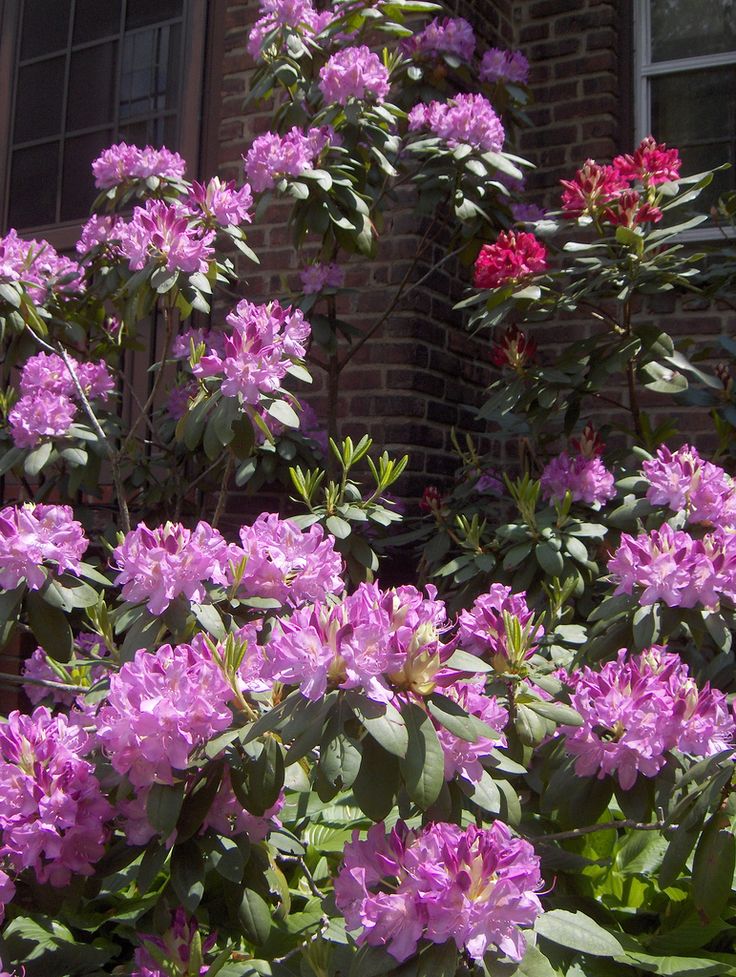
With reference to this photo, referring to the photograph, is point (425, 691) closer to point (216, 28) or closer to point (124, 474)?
point (124, 474)

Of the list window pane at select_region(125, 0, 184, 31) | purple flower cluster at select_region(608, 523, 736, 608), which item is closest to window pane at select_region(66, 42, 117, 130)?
window pane at select_region(125, 0, 184, 31)

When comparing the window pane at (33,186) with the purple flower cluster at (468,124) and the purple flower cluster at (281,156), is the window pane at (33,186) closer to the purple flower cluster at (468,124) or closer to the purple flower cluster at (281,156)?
the purple flower cluster at (281,156)

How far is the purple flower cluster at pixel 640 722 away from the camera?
135 cm

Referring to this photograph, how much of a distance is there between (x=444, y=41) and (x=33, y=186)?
2.07 metres

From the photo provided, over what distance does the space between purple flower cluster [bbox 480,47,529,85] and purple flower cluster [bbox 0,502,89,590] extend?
8.42 ft

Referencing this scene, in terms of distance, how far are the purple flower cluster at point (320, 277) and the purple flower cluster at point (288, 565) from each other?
1875 mm

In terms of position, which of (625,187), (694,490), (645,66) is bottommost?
(694,490)

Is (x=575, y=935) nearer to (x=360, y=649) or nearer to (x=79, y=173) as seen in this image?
(x=360, y=649)

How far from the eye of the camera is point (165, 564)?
4.66 ft

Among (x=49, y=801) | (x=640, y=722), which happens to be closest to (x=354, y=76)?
(x=640, y=722)

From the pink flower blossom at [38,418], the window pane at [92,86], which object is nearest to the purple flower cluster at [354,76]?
the pink flower blossom at [38,418]

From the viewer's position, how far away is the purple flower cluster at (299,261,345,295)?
3254mm

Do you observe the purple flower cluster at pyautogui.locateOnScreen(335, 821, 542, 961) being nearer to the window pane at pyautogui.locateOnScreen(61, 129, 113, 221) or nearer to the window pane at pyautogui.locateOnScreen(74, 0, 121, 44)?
the window pane at pyautogui.locateOnScreen(61, 129, 113, 221)

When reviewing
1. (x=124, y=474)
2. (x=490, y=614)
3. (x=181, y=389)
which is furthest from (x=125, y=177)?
(x=490, y=614)
